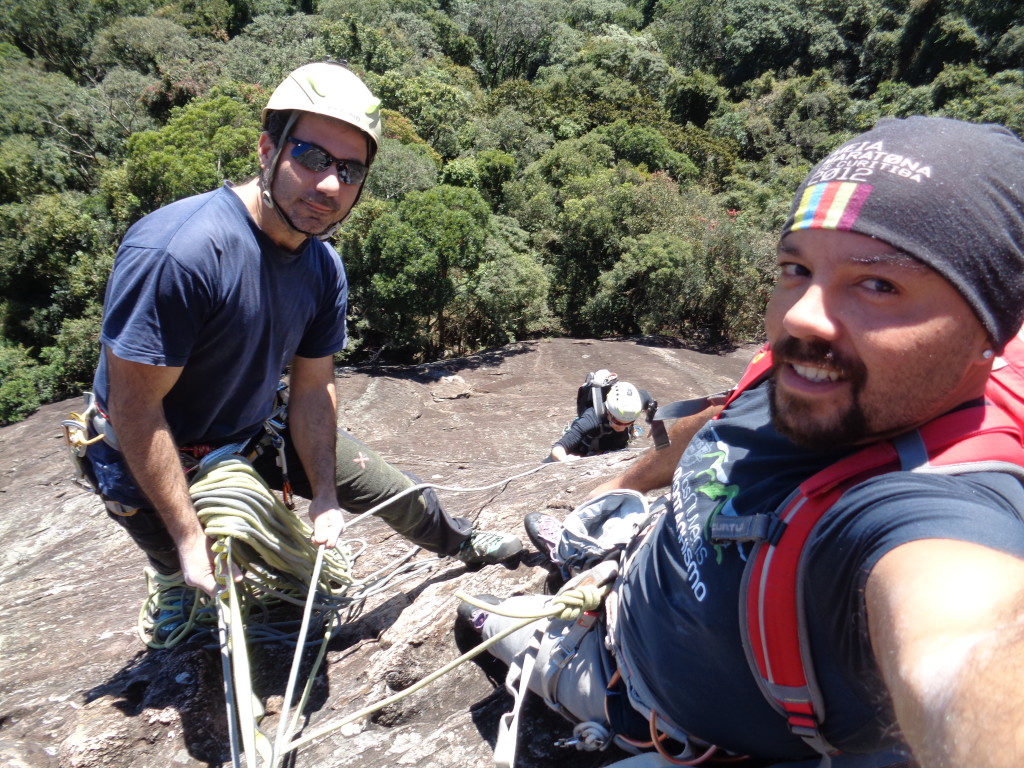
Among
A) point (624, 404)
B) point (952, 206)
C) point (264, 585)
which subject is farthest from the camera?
point (624, 404)

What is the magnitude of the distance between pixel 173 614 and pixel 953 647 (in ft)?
8.19

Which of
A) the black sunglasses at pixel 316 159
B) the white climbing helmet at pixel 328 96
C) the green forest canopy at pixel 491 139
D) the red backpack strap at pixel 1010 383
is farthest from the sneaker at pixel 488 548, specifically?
the green forest canopy at pixel 491 139

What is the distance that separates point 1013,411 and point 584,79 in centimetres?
3253

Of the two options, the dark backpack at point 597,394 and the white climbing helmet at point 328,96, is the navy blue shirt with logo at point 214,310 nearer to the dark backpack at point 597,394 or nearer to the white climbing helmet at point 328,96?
the white climbing helmet at point 328,96

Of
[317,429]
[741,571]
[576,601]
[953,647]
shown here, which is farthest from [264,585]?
[953,647]

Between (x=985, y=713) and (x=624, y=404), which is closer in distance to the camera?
(x=985, y=713)

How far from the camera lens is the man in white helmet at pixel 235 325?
191 cm

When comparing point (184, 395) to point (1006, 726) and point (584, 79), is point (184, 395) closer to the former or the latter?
point (1006, 726)

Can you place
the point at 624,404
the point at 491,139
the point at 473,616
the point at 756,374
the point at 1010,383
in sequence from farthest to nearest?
the point at 491,139, the point at 624,404, the point at 473,616, the point at 756,374, the point at 1010,383

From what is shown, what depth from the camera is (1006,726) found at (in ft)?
2.38

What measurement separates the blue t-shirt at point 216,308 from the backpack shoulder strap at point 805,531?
5.38 ft

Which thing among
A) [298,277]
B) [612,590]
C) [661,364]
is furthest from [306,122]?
[661,364]

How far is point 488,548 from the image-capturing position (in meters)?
2.67

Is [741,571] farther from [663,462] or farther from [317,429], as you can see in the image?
[317,429]
